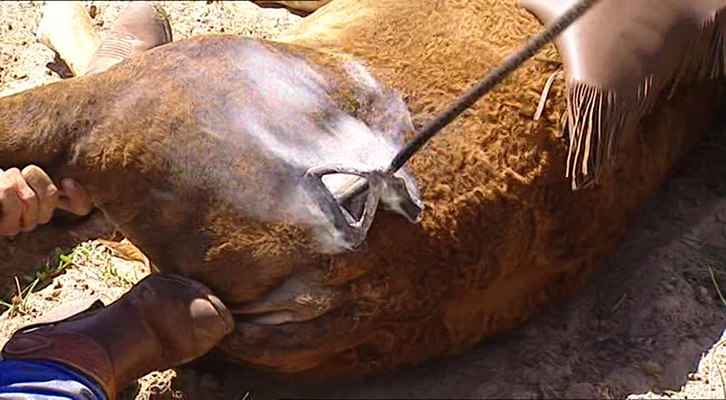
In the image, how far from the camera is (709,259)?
2.35 m

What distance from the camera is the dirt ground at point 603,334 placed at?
212 centimetres

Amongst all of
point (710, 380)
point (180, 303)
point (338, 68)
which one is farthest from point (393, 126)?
point (710, 380)

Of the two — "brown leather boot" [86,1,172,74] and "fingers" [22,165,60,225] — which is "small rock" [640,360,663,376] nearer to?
"fingers" [22,165,60,225]

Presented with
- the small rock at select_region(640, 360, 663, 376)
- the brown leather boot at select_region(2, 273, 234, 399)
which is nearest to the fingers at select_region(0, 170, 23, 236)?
the brown leather boot at select_region(2, 273, 234, 399)

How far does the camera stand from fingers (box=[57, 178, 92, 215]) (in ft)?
6.29

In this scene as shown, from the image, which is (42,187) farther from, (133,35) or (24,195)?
(133,35)

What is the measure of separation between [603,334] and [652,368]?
162 mm

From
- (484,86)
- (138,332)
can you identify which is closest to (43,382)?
(138,332)

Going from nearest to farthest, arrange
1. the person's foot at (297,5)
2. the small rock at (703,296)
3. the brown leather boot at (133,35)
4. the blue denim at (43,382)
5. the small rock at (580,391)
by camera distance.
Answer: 1. the blue denim at (43,382)
2. the small rock at (580,391)
3. the small rock at (703,296)
4. the brown leather boot at (133,35)
5. the person's foot at (297,5)

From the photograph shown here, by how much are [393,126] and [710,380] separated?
30.0 inches

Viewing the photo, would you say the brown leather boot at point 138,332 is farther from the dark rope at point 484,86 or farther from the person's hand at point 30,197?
the dark rope at point 484,86

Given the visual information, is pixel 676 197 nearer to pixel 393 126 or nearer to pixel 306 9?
pixel 393 126

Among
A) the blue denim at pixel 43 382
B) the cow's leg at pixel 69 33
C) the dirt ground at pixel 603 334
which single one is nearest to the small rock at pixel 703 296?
the dirt ground at pixel 603 334

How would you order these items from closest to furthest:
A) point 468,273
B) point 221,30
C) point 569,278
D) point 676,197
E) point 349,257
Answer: point 349,257 → point 468,273 → point 569,278 → point 676,197 → point 221,30
